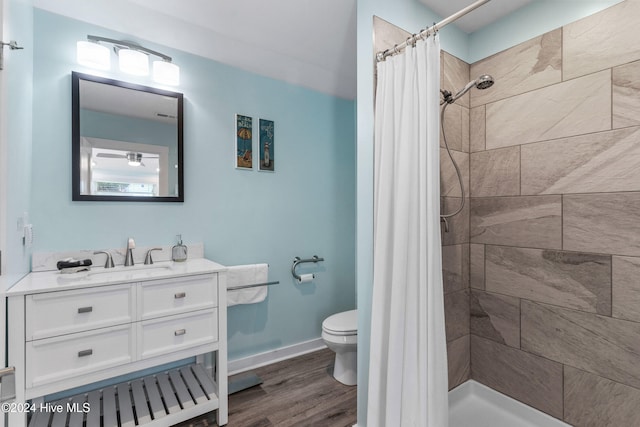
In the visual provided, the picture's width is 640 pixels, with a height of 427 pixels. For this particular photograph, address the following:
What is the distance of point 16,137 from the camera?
1415 millimetres

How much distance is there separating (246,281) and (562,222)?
213cm

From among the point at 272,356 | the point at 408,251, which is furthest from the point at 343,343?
the point at 408,251

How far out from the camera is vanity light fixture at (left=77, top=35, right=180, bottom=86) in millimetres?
1832

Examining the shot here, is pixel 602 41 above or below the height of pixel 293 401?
above

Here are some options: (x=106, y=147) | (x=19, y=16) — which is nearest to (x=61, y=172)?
(x=106, y=147)

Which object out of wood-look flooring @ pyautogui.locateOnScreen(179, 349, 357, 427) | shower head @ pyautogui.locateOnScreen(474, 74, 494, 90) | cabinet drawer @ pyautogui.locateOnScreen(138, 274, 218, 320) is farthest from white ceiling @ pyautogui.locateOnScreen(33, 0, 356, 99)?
wood-look flooring @ pyautogui.locateOnScreen(179, 349, 357, 427)

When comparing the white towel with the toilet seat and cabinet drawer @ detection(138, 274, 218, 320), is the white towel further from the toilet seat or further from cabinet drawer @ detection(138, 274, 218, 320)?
the toilet seat

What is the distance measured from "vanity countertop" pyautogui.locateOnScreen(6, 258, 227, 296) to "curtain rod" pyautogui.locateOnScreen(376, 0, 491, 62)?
1.54 m

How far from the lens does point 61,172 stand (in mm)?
1802

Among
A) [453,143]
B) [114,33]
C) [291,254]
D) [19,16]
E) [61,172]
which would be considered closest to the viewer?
[19,16]

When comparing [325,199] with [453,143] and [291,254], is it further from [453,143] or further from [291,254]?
[453,143]

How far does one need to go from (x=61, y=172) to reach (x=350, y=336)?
2.12 meters

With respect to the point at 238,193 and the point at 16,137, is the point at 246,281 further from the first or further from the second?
the point at 16,137

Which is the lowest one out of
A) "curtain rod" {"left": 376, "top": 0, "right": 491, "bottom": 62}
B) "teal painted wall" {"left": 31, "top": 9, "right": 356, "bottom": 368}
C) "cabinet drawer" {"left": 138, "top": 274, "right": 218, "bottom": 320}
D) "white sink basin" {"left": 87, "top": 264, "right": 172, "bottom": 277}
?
"cabinet drawer" {"left": 138, "top": 274, "right": 218, "bottom": 320}
